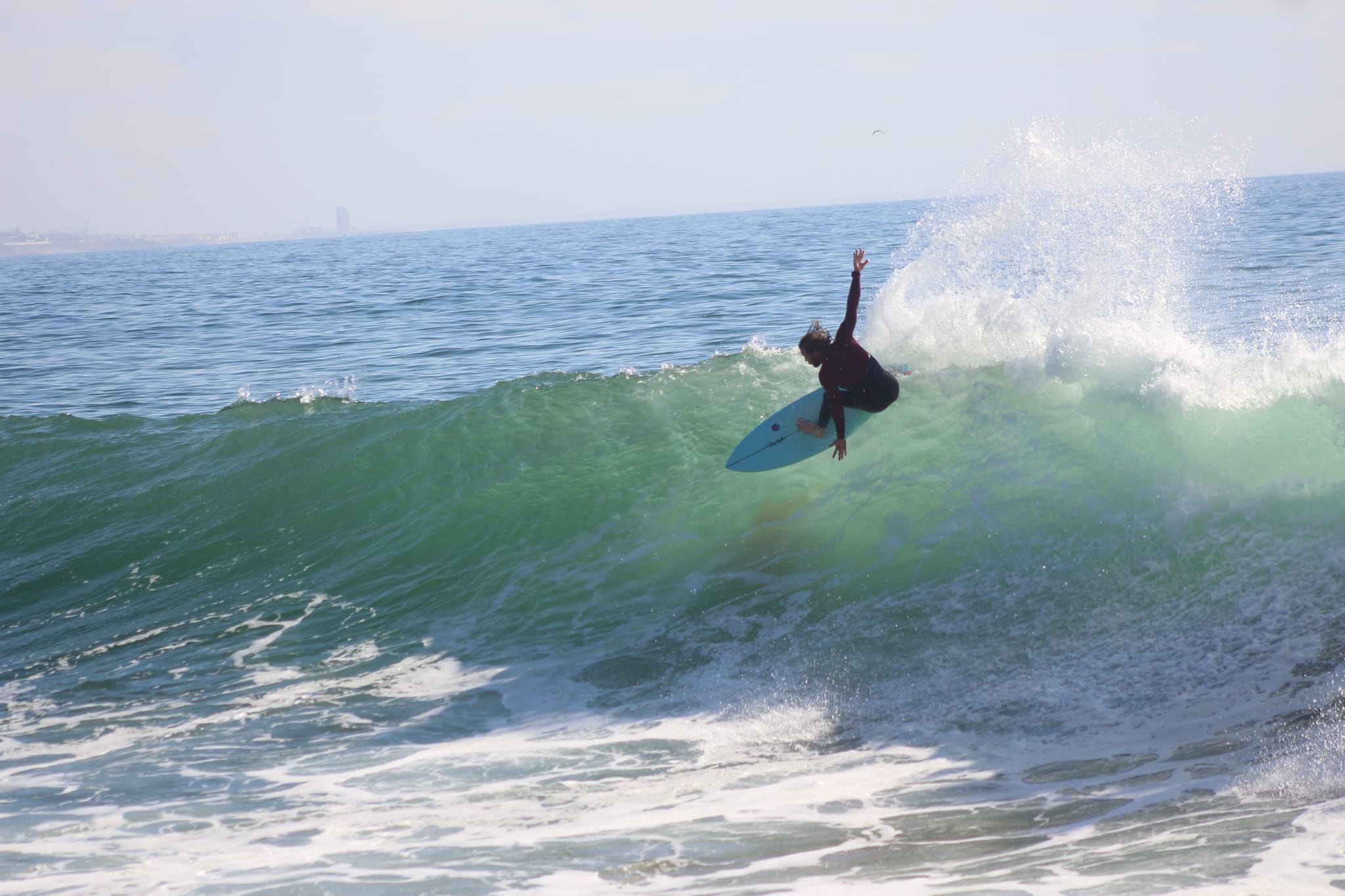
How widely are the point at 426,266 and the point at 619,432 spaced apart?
3587cm

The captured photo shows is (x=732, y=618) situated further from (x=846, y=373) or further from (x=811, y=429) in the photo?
(x=846, y=373)

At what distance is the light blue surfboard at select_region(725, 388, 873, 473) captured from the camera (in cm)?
855

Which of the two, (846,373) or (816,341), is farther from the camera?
(846,373)

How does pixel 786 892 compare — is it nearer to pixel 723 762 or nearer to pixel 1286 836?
pixel 723 762

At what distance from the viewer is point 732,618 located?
7.55 metres

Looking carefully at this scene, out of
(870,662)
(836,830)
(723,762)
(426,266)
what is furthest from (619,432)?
(426,266)

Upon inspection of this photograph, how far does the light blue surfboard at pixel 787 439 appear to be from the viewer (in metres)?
8.55

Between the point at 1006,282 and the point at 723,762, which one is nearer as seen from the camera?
the point at 723,762

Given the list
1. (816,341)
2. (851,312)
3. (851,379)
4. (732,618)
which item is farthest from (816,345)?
(732,618)

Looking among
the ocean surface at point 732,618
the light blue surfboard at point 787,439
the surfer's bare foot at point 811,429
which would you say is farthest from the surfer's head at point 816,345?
the ocean surface at point 732,618

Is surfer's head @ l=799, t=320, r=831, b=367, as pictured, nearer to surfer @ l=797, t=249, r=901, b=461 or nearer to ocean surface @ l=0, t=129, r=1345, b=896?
surfer @ l=797, t=249, r=901, b=461

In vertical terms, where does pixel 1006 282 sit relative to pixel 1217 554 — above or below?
above

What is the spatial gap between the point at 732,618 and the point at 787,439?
5.94 feet

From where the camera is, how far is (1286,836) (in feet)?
14.2
